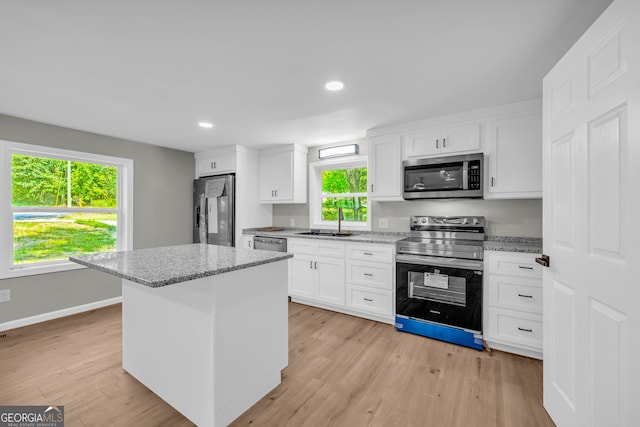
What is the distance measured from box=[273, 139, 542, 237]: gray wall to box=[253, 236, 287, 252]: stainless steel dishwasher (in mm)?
1266

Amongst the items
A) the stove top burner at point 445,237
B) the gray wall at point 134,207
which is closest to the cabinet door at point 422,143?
the stove top burner at point 445,237

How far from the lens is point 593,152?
3.95 feet

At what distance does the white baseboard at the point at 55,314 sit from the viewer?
288 centimetres

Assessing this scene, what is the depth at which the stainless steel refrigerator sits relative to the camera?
411 centimetres

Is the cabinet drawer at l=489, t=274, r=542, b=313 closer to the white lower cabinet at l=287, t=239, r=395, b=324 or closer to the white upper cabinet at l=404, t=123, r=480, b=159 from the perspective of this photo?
the white lower cabinet at l=287, t=239, r=395, b=324

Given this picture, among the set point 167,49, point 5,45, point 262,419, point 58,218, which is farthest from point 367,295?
point 58,218

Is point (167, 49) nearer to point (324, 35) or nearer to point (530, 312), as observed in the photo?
point (324, 35)

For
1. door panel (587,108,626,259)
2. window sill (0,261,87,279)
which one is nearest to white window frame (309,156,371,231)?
door panel (587,108,626,259)

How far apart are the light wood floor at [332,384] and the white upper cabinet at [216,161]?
8.27 ft

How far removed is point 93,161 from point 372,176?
143 inches

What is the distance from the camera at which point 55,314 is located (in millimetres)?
3164

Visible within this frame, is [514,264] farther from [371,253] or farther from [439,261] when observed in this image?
[371,253]

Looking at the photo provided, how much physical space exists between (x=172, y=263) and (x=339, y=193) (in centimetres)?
286

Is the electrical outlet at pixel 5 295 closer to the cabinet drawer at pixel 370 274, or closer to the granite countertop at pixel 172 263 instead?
the granite countertop at pixel 172 263
